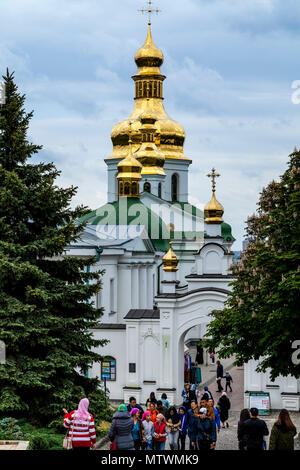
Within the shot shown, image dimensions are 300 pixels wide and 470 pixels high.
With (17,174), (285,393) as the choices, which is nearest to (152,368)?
(285,393)

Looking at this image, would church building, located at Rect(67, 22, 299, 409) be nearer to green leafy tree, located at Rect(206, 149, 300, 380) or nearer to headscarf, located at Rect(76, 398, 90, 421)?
green leafy tree, located at Rect(206, 149, 300, 380)

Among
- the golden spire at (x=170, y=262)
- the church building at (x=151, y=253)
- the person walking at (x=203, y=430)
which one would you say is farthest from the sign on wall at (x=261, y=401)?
the person walking at (x=203, y=430)

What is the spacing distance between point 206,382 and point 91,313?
16033mm

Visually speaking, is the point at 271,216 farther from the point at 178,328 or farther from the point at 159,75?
the point at 159,75

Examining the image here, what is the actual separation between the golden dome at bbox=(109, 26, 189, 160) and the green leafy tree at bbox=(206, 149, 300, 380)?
42.3 metres

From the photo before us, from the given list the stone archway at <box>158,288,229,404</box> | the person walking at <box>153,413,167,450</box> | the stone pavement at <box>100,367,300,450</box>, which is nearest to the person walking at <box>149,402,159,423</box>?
the person walking at <box>153,413,167,450</box>

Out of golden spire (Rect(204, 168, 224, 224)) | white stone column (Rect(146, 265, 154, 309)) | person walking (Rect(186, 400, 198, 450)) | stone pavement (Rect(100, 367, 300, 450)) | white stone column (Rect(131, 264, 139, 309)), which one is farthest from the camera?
white stone column (Rect(146, 265, 154, 309))

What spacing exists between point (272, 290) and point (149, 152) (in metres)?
40.2

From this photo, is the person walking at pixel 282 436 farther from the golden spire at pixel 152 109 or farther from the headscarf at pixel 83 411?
the golden spire at pixel 152 109

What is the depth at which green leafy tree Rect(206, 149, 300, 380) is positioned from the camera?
18547 mm

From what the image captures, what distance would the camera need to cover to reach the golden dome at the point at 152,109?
63.8 metres

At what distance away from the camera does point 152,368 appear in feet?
97.1

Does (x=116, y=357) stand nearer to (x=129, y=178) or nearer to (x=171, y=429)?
(x=171, y=429)

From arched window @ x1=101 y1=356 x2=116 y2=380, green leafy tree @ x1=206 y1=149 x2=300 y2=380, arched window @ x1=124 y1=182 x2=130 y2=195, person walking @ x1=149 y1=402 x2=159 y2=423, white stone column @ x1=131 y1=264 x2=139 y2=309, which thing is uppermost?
arched window @ x1=124 y1=182 x2=130 y2=195
